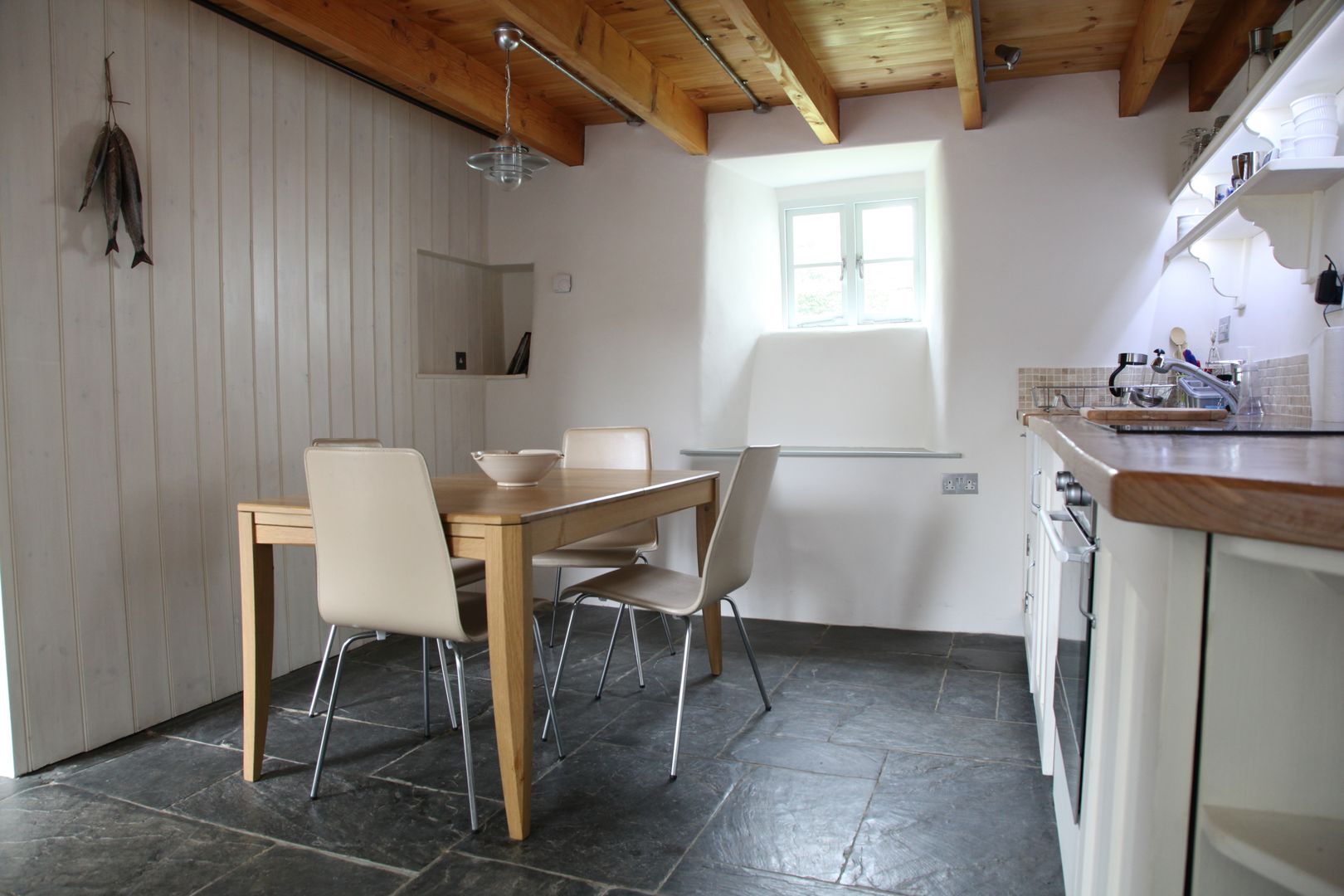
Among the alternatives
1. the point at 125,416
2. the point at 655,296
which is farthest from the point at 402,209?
the point at 125,416

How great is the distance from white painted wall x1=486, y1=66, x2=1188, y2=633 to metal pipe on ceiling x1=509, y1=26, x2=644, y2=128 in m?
0.11

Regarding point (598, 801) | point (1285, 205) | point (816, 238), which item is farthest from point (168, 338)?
point (1285, 205)

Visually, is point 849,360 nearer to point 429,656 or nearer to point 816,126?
point 816,126

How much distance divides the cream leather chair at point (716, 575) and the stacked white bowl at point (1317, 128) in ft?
4.74

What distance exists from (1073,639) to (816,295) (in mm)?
3236

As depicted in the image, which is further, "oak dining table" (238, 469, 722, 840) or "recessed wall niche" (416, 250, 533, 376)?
"recessed wall niche" (416, 250, 533, 376)

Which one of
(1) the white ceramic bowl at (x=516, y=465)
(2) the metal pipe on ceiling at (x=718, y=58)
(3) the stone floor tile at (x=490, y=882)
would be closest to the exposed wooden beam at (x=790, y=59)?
(2) the metal pipe on ceiling at (x=718, y=58)

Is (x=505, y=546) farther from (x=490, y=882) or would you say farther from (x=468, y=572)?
(x=468, y=572)

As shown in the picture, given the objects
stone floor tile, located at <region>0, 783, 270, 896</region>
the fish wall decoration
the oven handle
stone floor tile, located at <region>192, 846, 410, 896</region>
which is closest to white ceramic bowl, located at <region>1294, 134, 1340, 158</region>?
the oven handle

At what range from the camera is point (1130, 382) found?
11.1ft

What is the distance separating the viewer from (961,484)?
3.65m

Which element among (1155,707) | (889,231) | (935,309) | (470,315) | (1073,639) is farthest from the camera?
(470,315)

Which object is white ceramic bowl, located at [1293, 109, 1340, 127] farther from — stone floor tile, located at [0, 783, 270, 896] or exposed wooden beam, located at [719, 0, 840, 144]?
stone floor tile, located at [0, 783, 270, 896]

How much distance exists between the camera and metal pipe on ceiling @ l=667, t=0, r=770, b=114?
9.54ft
